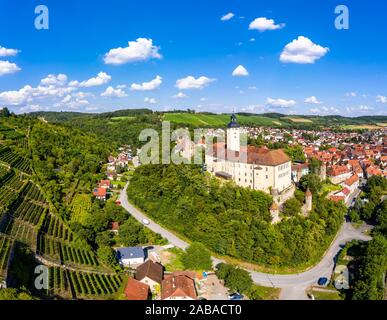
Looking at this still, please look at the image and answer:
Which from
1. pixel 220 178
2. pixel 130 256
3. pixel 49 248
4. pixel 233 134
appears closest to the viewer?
pixel 49 248

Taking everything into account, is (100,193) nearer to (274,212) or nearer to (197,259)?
(197,259)

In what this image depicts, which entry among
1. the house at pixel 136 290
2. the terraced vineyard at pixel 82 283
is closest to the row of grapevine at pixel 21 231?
the terraced vineyard at pixel 82 283

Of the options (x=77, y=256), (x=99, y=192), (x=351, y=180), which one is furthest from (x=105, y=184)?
(x=351, y=180)
